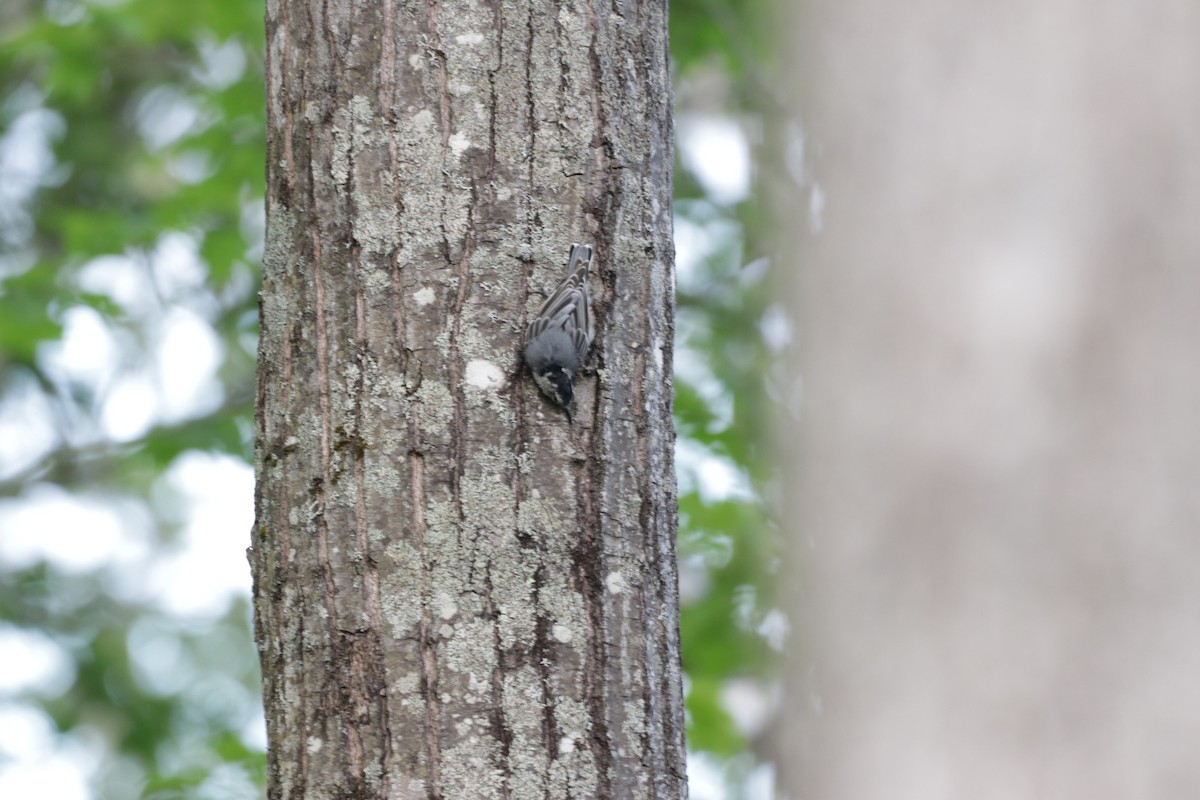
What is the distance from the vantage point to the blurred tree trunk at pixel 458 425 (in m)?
1.39

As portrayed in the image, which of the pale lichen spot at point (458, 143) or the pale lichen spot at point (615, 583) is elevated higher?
the pale lichen spot at point (458, 143)

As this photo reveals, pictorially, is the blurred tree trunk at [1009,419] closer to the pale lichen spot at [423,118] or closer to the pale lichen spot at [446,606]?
the pale lichen spot at [446,606]

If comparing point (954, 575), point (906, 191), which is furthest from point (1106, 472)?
point (906, 191)

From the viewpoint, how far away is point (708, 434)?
14.3 ft

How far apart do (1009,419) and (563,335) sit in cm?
81

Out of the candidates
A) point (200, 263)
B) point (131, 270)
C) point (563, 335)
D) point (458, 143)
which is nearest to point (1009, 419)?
point (563, 335)

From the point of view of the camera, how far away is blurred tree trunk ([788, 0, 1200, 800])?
0.66m

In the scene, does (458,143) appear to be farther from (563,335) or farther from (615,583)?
(615,583)

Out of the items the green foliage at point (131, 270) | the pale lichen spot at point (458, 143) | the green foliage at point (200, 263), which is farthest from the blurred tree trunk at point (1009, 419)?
the green foliage at point (131, 270)

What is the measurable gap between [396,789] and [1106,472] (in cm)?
100

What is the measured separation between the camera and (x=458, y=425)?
143cm

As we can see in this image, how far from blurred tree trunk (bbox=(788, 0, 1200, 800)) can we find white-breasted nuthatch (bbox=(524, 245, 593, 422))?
707 mm

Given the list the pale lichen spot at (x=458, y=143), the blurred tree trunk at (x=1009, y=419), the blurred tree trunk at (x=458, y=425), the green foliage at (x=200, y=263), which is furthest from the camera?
the green foliage at (x=200, y=263)

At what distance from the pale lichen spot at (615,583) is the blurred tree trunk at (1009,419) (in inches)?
28.6
